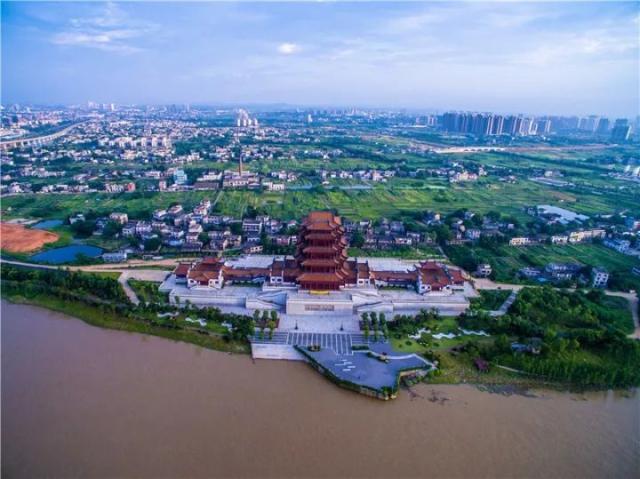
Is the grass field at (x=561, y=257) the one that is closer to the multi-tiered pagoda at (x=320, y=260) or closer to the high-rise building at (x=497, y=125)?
the multi-tiered pagoda at (x=320, y=260)

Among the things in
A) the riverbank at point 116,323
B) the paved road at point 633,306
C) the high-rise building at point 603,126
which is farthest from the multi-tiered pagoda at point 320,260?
the high-rise building at point 603,126

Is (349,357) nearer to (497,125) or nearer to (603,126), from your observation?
(497,125)

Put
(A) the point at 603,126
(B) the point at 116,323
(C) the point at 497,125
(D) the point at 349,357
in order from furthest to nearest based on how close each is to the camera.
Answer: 1. (A) the point at 603,126
2. (C) the point at 497,125
3. (B) the point at 116,323
4. (D) the point at 349,357

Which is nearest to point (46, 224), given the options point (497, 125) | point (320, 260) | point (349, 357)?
point (320, 260)

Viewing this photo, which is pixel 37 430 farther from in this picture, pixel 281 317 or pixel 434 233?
pixel 434 233

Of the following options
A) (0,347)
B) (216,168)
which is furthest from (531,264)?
(216,168)

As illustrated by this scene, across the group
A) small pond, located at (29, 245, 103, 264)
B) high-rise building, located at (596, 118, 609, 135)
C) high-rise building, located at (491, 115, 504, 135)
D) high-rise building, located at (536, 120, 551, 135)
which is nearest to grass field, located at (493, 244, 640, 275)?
small pond, located at (29, 245, 103, 264)
